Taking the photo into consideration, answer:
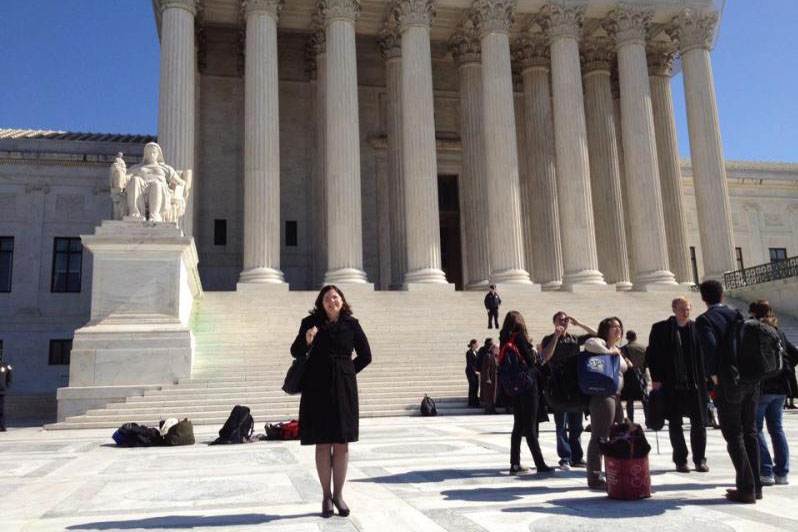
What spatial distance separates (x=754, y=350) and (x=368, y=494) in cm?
367

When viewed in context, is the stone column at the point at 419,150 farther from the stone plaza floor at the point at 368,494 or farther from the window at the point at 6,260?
the stone plaza floor at the point at 368,494

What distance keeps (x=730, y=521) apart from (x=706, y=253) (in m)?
29.7

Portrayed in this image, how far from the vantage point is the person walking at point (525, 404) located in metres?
7.69

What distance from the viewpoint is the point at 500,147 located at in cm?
3067

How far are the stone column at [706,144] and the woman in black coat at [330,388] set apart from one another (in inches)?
1168

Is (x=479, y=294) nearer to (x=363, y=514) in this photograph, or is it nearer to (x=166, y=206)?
(x=166, y=206)

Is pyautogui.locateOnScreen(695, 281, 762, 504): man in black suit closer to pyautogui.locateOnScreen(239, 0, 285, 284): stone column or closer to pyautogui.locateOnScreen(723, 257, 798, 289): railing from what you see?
pyautogui.locateOnScreen(239, 0, 285, 284): stone column

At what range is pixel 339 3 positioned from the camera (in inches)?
1194

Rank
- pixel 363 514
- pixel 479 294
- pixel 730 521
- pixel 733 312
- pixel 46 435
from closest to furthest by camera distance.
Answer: pixel 730 521, pixel 363 514, pixel 733 312, pixel 46 435, pixel 479 294

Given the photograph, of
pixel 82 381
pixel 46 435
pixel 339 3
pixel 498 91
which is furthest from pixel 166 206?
pixel 498 91

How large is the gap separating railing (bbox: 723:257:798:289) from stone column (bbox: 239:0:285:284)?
63.6 feet

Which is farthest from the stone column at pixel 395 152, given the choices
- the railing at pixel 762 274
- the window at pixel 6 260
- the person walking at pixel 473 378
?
the window at pixel 6 260

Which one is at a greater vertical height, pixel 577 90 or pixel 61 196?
pixel 577 90

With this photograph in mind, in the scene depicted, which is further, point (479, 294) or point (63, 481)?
point (479, 294)
